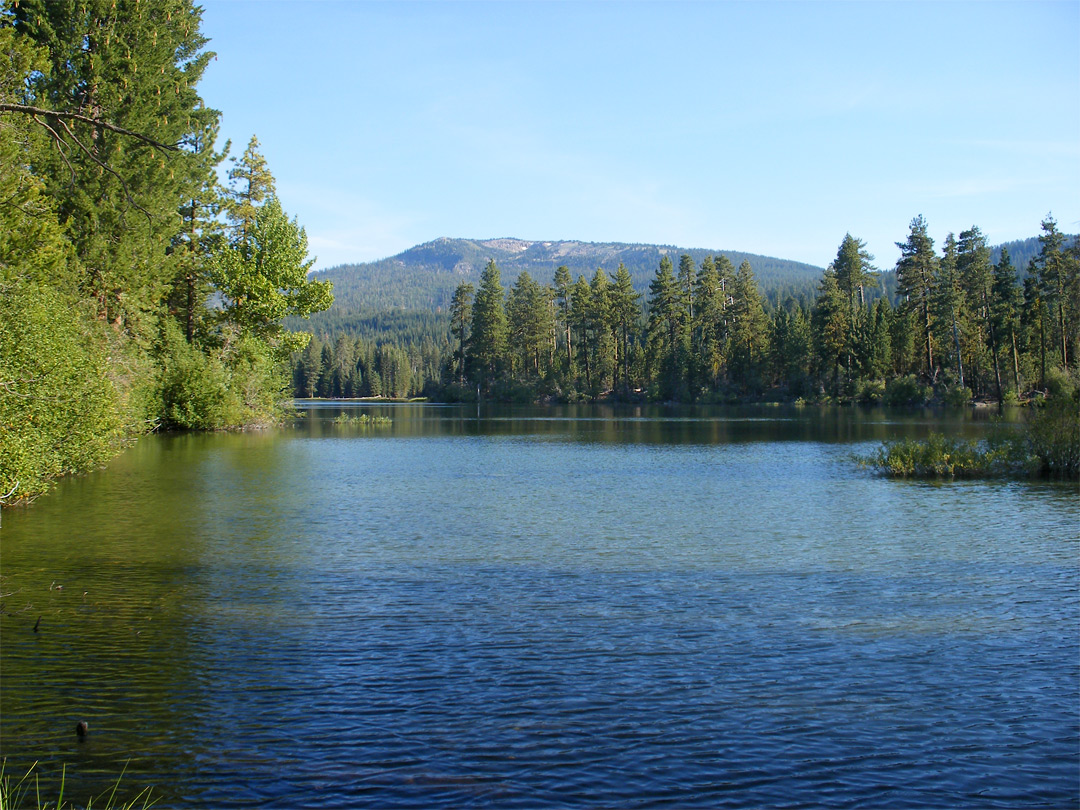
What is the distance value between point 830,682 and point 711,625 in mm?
2294

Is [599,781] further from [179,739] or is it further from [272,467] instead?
[272,467]

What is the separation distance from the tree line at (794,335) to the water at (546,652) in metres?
49.6

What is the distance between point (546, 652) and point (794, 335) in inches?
3488

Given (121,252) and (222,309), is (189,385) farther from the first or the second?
(121,252)

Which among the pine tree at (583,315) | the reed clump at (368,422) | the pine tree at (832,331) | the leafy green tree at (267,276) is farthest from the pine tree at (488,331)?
the leafy green tree at (267,276)

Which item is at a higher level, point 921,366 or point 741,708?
point 921,366

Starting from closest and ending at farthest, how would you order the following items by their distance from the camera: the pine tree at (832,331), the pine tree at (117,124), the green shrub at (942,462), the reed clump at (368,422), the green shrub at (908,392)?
the green shrub at (942,462)
the pine tree at (117,124)
the reed clump at (368,422)
the green shrub at (908,392)
the pine tree at (832,331)

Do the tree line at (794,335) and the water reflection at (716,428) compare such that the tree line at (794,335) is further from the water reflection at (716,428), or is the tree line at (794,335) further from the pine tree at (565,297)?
the water reflection at (716,428)

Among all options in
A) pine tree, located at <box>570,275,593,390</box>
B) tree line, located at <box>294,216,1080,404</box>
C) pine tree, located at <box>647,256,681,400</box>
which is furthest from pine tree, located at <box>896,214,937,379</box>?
Answer: pine tree, located at <box>570,275,593,390</box>

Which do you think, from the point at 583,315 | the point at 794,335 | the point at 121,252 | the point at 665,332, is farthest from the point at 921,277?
the point at 121,252

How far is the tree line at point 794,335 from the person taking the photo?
77375 millimetres

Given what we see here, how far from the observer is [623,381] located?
365ft

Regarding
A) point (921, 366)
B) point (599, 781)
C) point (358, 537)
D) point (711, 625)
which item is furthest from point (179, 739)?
point (921, 366)

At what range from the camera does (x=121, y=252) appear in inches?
1412
